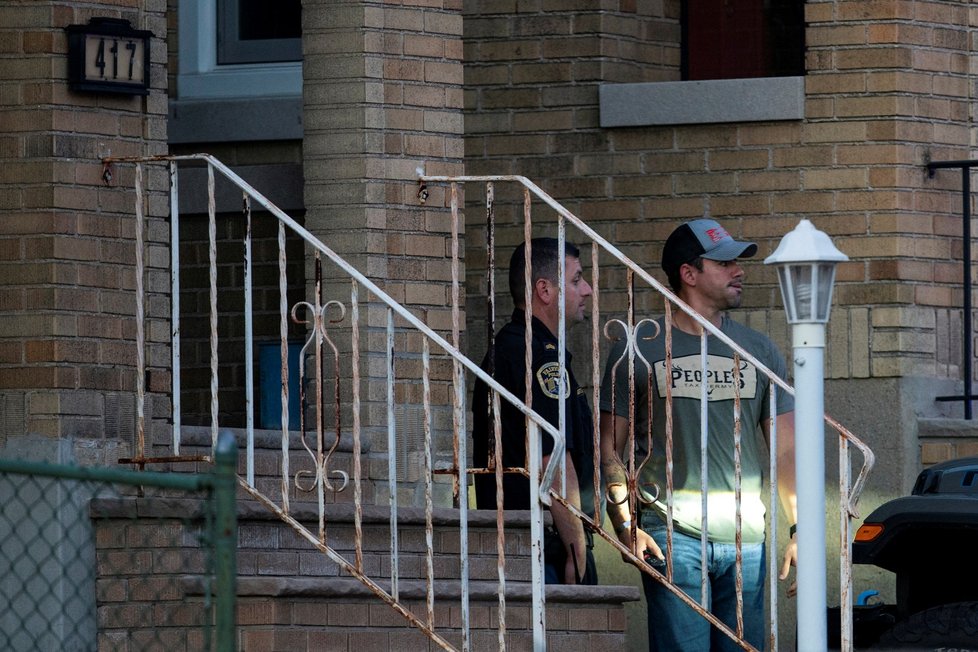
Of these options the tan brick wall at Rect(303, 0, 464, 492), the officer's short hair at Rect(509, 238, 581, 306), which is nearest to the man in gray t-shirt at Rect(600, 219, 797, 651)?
the officer's short hair at Rect(509, 238, 581, 306)

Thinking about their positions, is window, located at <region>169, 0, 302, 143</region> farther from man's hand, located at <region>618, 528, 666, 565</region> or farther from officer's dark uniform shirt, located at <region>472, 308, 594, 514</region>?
man's hand, located at <region>618, 528, 666, 565</region>

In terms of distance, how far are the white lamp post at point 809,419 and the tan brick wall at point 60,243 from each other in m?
2.32

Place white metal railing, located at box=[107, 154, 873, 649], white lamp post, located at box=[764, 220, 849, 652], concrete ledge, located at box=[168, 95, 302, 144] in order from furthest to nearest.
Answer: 1. concrete ledge, located at box=[168, 95, 302, 144]
2. white metal railing, located at box=[107, 154, 873, 649]
3. white lamp post, located at box=[764, 220, 849, 652]

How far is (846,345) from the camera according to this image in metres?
9.21

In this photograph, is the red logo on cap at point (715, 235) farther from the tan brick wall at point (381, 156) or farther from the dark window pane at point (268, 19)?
the dark window pane at point (268, 19)

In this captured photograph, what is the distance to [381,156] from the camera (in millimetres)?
7785

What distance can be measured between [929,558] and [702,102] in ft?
10.4

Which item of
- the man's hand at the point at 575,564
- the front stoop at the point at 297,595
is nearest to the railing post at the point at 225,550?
the front stoop at the point at 297,595

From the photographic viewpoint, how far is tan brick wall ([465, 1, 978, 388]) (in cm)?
922

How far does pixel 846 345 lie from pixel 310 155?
268 centimetres

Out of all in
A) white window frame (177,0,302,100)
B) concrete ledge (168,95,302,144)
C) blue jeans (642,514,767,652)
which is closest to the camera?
blue jeans (642,514,767,652)

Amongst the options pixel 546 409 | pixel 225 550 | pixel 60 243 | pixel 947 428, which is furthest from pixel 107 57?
pixel 947 428

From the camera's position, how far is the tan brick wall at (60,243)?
6.94 meters

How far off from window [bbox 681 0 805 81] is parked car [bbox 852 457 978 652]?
3.31 metres
